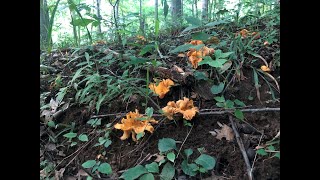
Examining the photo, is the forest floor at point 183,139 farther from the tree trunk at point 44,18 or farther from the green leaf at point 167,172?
the tree trunk at point 44,18

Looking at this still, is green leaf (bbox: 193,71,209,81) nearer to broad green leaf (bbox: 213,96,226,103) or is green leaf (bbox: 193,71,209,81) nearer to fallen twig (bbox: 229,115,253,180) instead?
broad green leaf (bbox: 213,96,226,103)

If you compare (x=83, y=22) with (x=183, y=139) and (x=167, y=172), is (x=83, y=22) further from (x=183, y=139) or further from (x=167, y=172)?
(x=167, y=172)

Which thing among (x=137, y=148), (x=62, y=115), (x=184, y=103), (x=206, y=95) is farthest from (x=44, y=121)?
(x=206, y=95)

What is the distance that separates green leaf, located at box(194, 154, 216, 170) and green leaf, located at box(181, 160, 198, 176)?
1.1 inches

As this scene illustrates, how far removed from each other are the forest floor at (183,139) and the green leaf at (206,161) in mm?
55

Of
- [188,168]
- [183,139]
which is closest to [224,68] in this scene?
[183,139]

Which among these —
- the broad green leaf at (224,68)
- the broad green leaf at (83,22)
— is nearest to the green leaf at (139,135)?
the broad green leaf at (224,68)

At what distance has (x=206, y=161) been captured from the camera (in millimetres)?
1209

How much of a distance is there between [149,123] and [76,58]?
4.98ft

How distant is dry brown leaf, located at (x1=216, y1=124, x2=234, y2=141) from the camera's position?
4.66 feet

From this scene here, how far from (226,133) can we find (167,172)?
44cm
